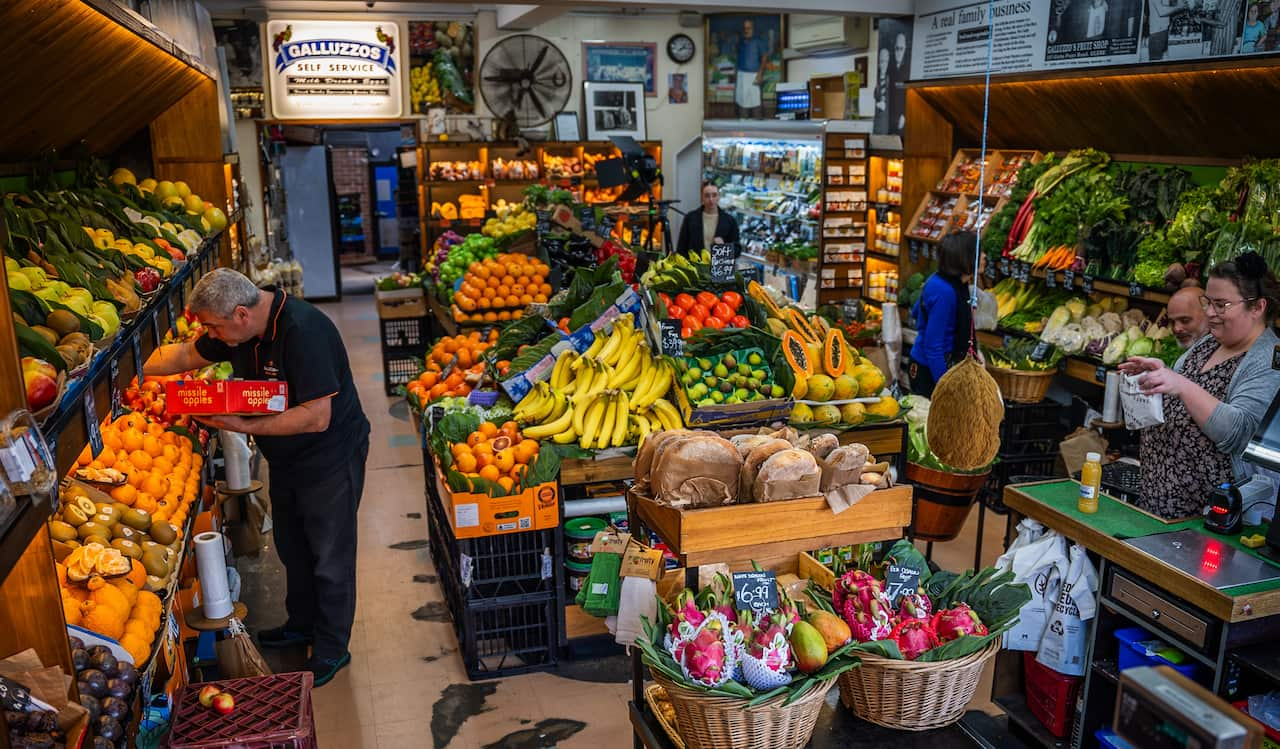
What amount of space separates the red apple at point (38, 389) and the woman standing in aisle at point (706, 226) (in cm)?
690

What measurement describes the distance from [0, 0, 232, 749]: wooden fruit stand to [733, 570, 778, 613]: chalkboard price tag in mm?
1379

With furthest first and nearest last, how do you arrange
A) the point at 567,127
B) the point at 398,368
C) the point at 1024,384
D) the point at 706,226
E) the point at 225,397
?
the point at 567,127, the point at 398,368, the point at 706,226, the point at 1024,384, the point at 225,397

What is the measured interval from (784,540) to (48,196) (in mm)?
3187

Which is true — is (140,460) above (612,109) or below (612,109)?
below

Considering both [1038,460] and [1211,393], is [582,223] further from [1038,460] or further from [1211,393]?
[1211,393]

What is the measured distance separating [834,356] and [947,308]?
1271mm

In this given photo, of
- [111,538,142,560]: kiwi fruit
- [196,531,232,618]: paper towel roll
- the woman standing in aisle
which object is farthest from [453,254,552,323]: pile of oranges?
[111,538,142,560]: kiwi fruit

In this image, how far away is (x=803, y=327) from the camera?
4.72 meters

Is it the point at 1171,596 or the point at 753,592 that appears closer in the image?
the point at 753,592

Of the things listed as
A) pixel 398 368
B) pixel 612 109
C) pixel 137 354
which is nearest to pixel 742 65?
pixel 612 109

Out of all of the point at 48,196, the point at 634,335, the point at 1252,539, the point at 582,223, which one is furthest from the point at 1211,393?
the point at 582,223

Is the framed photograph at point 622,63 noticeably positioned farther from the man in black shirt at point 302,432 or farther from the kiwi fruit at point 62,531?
the kiwi fruit at point 62,531

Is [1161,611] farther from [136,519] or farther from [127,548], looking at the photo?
[136,519]

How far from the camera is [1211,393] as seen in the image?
336cm
